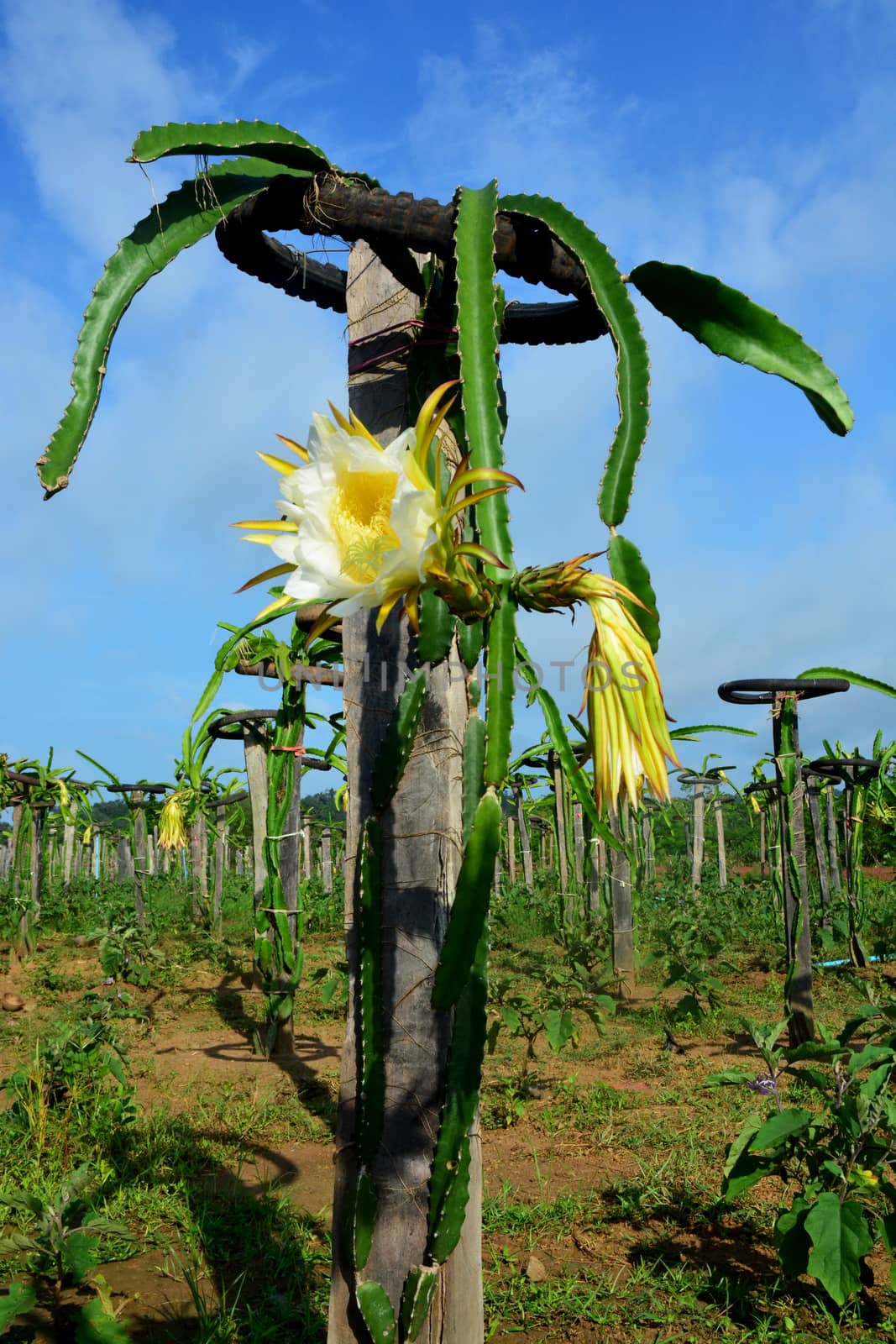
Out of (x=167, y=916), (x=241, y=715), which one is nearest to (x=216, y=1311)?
(x=241, y=715)

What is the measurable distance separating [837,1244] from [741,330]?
193cm

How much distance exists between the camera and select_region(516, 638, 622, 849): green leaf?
1.17m

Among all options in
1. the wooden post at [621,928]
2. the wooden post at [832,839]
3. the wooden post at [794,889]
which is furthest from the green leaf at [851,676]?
the wooden post at [832,839]

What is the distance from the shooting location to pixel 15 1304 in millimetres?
1843

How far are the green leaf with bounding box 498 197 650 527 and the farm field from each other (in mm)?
2065

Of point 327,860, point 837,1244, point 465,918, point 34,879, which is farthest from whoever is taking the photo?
point 327,860

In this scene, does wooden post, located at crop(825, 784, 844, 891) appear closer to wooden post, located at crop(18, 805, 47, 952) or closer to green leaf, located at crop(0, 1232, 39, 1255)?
wooden post, located at crop(18, 805, 47, 952)

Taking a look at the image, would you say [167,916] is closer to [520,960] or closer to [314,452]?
[520,960]

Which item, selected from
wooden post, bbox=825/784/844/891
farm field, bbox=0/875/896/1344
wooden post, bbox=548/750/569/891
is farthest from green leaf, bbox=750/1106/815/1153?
wooden post, bbox=825/784/844/891

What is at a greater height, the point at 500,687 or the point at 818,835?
the point at 500,687

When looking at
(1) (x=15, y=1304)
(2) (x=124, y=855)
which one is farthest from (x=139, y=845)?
(1) (x=15, y=1304)

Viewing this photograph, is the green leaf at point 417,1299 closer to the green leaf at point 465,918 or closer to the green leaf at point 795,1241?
the green leaf at point 465,918

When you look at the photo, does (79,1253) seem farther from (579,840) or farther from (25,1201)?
(579,840)

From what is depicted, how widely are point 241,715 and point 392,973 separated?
14.5 ft
